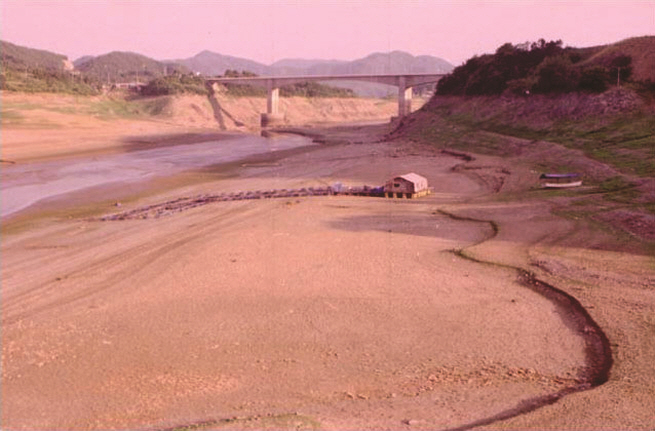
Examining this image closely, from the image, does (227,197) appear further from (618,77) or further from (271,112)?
(271,112)

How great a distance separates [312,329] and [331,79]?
105924 mm

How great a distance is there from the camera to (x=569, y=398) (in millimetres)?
10859

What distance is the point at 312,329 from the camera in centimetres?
1496

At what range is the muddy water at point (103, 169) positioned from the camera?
41.7m

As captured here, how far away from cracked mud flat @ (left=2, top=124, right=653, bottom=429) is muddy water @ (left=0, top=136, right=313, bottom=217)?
55.1 feet

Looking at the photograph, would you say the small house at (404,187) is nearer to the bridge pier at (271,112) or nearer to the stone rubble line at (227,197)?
the stone rubble line at (227,197)

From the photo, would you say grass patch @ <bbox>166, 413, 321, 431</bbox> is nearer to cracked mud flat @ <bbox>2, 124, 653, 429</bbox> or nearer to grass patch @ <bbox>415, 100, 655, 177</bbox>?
cracked mud flat @ <bbox>2, 124, 653, 429</bbox>

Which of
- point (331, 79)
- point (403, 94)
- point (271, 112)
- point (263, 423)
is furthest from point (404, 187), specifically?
point (271, 112)

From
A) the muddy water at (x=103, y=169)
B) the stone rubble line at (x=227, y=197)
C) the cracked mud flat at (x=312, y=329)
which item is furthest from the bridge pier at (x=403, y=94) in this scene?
the cracked mud flat at (x=312, y=329)

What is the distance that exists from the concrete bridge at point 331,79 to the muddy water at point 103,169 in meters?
34.2

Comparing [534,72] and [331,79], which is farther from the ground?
[331,79]

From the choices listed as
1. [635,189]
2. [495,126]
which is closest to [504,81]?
[495,126]

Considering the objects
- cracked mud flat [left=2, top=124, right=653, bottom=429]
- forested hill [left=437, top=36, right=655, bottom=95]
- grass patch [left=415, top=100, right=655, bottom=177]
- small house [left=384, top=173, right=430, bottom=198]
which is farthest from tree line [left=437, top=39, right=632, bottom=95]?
cracked mud flat [left=2, top=124, right=653, bottom=429]

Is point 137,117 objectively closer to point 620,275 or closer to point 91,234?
point 91,234
